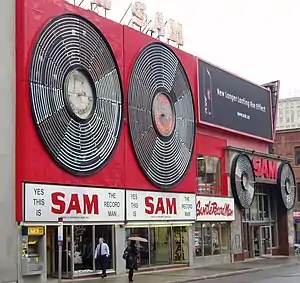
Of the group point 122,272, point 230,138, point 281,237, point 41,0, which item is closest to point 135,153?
point 122,272

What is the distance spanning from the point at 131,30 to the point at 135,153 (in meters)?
6.45

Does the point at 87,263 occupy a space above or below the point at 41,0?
below

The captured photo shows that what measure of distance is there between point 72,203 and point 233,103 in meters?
19.5

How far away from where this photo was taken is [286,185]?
163 feet

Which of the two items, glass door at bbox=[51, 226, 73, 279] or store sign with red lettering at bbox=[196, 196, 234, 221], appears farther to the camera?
store sign with red lettering at bbox=[196, 196, 234, 221]

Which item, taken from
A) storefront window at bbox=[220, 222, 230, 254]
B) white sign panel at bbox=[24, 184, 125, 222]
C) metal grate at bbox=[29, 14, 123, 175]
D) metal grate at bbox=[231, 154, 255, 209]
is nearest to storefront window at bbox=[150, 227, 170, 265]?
white sign panel at bbox=[24, 184, 125, 222]

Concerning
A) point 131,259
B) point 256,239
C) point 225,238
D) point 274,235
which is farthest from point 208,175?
point 131,259

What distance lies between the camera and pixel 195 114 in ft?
126

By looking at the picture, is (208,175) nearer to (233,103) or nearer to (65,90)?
(233,103)

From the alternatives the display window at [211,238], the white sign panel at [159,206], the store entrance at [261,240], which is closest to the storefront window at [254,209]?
the store entrance at [261,240]

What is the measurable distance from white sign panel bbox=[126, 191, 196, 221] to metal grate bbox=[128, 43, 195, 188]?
819 mm

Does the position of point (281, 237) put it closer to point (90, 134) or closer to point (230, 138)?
point (230, 138)

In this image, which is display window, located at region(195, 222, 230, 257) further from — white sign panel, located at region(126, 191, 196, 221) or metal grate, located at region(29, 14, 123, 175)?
metal grate, located at region(29, 14, 123, 175)

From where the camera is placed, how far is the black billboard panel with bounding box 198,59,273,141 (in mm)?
39916
